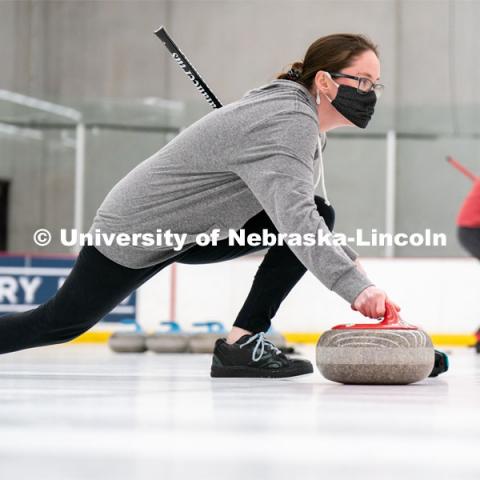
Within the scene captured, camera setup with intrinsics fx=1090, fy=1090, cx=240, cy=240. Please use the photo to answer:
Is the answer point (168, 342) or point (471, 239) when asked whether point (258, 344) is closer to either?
point (168, 342)

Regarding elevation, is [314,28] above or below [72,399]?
above

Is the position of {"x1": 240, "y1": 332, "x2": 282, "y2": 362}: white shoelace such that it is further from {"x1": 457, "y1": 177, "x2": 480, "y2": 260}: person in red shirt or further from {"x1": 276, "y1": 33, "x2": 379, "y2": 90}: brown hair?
{"x1": 457, "y1": 177, "x2": 480, "y2": 260}: person in red shirt

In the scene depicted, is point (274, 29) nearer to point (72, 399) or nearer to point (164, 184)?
point (164, 184)

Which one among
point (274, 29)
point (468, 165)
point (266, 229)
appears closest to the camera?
point (266, 229)

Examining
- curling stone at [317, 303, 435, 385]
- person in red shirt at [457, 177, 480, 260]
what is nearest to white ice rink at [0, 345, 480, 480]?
curling stone at [317, 303, 435, 385]

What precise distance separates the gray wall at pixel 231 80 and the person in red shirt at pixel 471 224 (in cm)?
135

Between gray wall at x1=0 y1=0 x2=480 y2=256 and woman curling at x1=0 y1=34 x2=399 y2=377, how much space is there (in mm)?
4726

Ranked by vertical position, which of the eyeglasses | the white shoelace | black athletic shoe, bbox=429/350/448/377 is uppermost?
the eyeglasses

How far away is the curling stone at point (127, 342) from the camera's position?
4.70m

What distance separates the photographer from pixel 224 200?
7.23 feet

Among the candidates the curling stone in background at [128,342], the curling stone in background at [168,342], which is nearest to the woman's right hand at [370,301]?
the curling stone in background at [168,342]

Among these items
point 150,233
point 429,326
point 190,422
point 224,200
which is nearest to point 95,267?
point 150,233

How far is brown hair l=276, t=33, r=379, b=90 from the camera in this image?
225cm

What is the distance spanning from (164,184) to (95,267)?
8.7 inches
